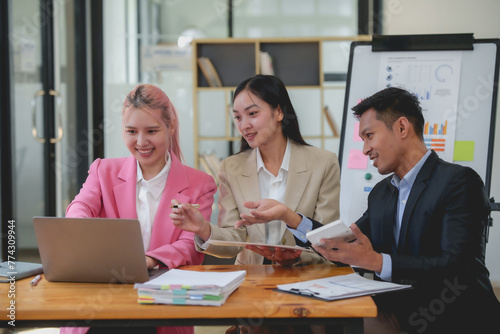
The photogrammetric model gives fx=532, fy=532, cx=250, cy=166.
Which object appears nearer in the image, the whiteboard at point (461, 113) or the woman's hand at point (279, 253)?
the woman's hand at point (279, 253)

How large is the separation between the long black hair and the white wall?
2028 mm

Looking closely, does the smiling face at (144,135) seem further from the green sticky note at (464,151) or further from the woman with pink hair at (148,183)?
the green sticky note at (464,151)

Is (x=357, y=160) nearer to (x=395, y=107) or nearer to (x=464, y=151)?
(x=464, y=151)

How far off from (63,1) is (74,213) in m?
3.64

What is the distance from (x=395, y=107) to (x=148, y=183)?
914mm

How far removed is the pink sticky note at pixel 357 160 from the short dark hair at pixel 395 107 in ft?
3.04

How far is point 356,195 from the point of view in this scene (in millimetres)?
2738

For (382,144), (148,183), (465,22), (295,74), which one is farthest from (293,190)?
(295,74)

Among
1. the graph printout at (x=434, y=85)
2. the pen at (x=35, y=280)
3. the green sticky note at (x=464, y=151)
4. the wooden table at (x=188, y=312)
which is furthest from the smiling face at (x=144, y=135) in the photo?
the green sticky note at (x=464, y=151)

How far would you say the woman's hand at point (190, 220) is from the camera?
1673 millimetres

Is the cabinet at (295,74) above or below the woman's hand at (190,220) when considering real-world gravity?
above

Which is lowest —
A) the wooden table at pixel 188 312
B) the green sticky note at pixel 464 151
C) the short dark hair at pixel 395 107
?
the wooden table at pixel 188 312

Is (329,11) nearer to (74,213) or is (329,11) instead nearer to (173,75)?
(173,75)

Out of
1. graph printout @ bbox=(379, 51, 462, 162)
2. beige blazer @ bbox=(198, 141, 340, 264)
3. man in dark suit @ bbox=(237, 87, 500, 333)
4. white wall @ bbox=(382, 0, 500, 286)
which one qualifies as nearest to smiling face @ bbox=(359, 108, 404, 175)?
man in dark suit @ bbox=(237, 87, 500, 333)
